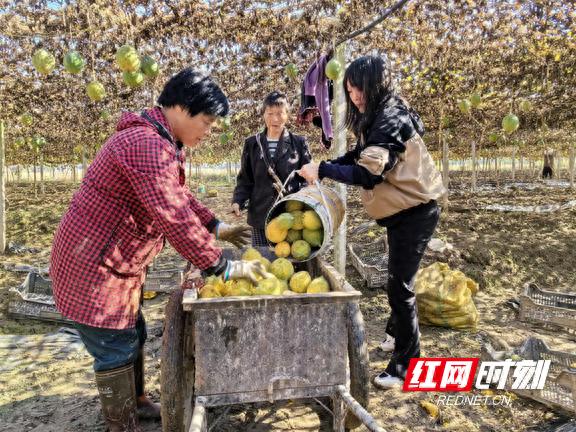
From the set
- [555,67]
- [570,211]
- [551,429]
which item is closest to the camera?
A: [551,429]

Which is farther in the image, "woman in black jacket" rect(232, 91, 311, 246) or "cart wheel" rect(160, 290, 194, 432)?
"woman in black jacket" rect(232, 91, 311, 246)

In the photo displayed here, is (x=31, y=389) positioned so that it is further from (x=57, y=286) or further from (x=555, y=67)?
(x=555, y=67)

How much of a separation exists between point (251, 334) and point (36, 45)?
18.8 ft

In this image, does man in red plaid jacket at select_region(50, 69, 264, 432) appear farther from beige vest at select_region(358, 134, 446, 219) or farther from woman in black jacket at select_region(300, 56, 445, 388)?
beige vest at select_region(358, 134, 446, 219)

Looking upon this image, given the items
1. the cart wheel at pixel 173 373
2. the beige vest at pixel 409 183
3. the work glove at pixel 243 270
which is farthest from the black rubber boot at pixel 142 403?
the beige vest at pixel 409 183

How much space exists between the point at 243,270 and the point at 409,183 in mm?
1231

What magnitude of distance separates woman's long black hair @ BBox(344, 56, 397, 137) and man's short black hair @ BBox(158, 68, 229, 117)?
0.97 m

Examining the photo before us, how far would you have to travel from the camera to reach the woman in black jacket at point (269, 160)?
3.76 metres

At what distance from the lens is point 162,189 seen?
188cm

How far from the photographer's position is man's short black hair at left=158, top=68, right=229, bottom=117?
204cm

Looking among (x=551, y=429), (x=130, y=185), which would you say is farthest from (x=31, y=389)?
(x=551, y=429)

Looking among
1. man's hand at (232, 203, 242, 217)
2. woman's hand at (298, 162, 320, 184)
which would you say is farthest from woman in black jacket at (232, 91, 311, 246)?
woman's hand at (298, 162, 320, 184)

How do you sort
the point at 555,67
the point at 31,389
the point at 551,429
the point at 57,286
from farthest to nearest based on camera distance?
the point at 555,67, the point at 31,389, the point at 551,429, the point at 57,286

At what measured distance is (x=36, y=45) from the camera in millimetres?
5785
